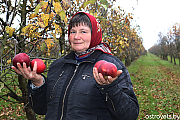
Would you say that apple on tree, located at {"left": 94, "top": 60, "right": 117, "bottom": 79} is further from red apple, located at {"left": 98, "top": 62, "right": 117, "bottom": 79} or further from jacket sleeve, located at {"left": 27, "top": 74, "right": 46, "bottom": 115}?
jacket sleeve, located at {"left": 27, "top": 74, "right": 46, "bottom": 115}

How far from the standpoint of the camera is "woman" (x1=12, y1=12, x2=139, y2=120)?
128 cm

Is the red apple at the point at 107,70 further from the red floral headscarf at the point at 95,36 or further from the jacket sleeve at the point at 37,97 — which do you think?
the jacket sleeve at the point at 37,97

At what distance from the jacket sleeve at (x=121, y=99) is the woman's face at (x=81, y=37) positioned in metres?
0.46

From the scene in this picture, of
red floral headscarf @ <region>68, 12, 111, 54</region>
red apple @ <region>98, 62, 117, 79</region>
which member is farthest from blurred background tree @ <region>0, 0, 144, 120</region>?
red apple @ <region>98, 62, 117, 79</region>

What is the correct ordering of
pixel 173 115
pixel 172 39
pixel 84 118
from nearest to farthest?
pixel 84 118 < pixel 173 115 < pixel 172 39

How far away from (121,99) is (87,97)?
1.10 feet

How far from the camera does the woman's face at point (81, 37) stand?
157cm

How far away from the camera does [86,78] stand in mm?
1454

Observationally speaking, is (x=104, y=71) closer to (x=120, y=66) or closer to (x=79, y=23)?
(x=120, y=66)

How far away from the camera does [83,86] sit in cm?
142

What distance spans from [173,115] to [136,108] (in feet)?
18.4

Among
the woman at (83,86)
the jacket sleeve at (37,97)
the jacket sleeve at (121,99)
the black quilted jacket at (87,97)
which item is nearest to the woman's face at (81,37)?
the woman at (83,86)

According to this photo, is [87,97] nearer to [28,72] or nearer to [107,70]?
[107,70]

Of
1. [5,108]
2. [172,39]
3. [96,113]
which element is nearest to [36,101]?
[96,113]
